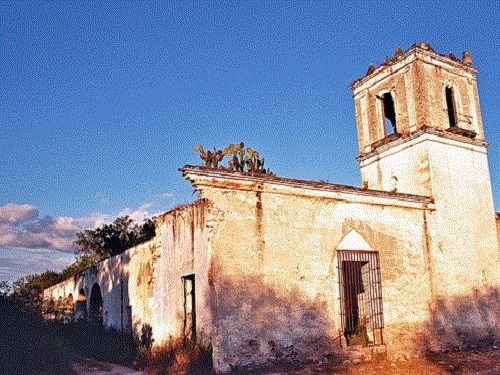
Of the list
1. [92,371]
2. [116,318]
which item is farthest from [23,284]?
[92,371]

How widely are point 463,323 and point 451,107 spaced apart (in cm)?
657

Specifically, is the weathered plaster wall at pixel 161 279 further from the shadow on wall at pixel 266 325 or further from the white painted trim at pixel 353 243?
the white painted trim at pixel 353 243

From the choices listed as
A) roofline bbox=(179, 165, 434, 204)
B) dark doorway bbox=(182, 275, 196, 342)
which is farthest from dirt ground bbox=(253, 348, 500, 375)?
roofline bbox=(179, 165, 434, 204)

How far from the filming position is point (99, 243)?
2825 cm

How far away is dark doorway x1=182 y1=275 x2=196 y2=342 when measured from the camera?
39.4 feet

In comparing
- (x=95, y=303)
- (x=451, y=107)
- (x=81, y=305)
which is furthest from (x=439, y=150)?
(x=81, y=305)

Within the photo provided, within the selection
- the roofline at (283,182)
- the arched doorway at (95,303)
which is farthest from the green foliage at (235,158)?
the arched doorway at (95,303)

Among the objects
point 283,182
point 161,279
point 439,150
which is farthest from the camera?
point 439,150

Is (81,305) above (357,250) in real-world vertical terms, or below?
below

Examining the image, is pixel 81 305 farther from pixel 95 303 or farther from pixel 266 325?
pixel 266 325

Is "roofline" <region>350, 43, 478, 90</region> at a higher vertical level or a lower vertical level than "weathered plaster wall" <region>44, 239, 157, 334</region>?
higher

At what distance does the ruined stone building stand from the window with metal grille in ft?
0.09

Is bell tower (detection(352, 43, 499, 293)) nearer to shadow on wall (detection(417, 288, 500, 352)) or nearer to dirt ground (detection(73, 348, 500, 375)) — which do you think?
shadow on wall (detection(417, 288, 500, 352))

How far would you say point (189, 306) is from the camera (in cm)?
1226
